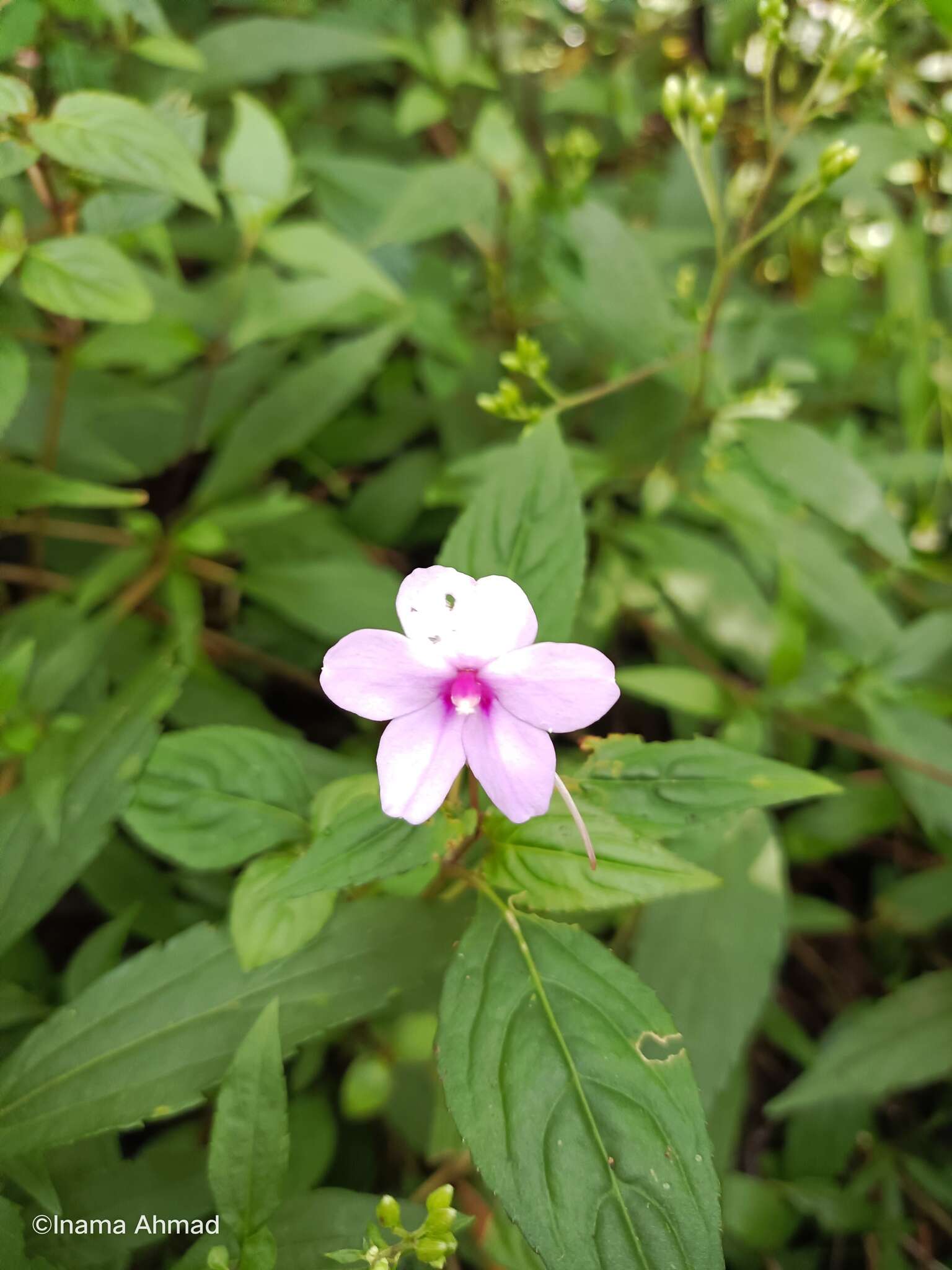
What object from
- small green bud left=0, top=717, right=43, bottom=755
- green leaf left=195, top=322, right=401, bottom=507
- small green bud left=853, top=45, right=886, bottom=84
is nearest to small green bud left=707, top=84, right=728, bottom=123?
small green bud left=853, top=45, right=886, bottom=84

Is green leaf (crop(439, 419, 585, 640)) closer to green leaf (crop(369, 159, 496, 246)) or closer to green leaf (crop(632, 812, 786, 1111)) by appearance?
green leaf (crop(632, 812, 786, 1111))

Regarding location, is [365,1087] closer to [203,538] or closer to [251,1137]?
[251,1137]

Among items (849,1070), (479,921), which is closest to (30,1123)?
(479,921)

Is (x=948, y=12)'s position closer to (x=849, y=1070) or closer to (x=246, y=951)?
(x=246, y=951)

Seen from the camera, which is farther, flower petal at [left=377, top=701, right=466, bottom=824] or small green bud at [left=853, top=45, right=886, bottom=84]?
small green bud at [left=853, top=45, right=886, bottom=84]

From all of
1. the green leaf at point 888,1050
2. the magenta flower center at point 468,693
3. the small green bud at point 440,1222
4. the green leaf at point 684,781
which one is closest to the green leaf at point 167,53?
the magenta flower center at point 468,693
